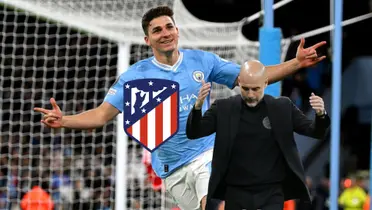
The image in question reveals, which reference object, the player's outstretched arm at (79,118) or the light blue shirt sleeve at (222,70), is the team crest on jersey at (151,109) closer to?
the player's outstretched arm at (79,118)

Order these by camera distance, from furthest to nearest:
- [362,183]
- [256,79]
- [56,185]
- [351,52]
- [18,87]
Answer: [351,52], [362,183], [18,87], [56,185], [256,79]

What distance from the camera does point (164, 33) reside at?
6.10 metres

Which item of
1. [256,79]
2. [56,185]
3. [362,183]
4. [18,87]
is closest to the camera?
[256,79]

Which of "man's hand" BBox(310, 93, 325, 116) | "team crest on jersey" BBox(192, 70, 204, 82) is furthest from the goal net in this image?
"man's hand" BBox(310, 93, 325, 116)

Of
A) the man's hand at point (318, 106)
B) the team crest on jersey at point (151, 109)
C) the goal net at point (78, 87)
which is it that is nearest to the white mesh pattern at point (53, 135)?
the goal net at point (78, 87)

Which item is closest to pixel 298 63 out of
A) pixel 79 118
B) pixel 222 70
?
pixel 222 70

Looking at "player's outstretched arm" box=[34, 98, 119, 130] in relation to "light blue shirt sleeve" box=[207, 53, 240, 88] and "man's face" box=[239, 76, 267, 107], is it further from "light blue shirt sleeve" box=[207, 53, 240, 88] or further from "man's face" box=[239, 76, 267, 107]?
"man's face" box=[239, 76, 267, 107]

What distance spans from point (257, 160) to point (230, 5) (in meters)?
11.3

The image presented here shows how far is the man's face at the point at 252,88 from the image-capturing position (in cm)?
512

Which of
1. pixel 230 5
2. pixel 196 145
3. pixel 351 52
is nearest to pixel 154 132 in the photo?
pixel 196 145

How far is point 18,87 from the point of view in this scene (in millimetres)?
14969

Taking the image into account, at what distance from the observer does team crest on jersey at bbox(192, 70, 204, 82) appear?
20.1 feet

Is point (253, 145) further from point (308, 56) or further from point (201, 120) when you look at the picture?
point (308, 56)

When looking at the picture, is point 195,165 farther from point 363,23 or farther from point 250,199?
point 363,23
